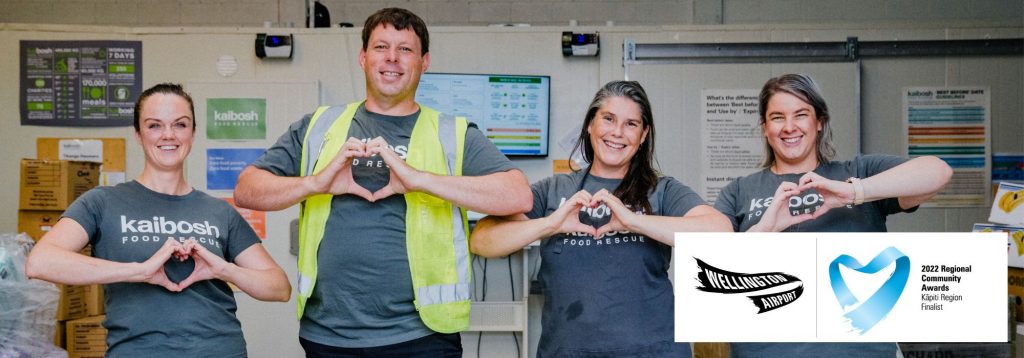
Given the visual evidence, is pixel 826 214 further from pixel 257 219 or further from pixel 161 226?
pixel 257 219

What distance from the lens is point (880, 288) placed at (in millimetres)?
1521

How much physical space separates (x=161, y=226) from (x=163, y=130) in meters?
0.22

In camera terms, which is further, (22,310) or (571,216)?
(22,310)

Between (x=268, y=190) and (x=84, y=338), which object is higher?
(x=268, y=190)

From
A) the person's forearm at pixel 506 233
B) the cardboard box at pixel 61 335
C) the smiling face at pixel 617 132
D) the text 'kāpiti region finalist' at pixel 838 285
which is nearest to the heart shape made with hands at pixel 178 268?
the person's forearm at pixel 506 233

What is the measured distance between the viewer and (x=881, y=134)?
4.34 meters

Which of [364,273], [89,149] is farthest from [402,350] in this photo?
[89,149]

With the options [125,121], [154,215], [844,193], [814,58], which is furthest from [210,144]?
[844,193]

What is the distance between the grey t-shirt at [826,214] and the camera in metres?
1.76

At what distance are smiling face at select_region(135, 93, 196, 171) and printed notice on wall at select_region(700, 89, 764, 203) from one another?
2.98 meters

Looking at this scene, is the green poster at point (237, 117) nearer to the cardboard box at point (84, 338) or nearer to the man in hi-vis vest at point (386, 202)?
the cardboard box at point (84, 338)

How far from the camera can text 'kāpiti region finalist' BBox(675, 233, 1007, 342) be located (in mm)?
1487

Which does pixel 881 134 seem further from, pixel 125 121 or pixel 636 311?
pixel 125 121

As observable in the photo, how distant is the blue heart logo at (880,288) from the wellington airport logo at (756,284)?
0.24 feet
